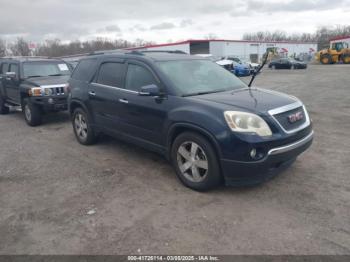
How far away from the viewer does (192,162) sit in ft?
13.0

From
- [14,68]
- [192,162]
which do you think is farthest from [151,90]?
[14,68]

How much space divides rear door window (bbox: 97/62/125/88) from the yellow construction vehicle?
133ft

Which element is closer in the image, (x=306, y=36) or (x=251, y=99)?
(x=251, y=99)

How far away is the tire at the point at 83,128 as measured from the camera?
594 cm

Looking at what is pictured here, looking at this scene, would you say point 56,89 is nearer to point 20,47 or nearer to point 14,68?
point 14,68

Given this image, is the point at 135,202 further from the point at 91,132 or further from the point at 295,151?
the point at 91,132

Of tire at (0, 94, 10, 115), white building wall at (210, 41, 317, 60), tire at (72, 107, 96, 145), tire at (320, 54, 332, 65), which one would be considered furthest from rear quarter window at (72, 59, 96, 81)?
white building wall at (210, 41, 317, 60)

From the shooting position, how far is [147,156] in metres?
5.43

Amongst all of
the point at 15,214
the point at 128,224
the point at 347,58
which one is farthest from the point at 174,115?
the point at 347,58

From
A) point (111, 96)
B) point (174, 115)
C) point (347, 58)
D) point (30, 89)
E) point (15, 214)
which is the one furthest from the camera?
point (347, 58)

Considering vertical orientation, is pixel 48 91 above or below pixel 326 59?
below

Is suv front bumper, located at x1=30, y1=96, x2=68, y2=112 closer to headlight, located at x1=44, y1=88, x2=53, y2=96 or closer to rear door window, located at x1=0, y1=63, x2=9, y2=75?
headlight, located at x1=44, y1=88, x2=53, y2=96

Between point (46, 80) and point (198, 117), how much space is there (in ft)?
20.1

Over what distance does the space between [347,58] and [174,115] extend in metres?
41.2
